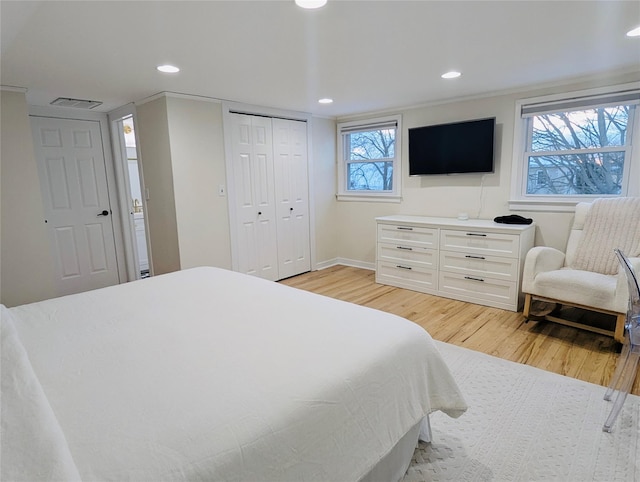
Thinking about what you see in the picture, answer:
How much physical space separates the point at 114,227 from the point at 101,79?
218 cm

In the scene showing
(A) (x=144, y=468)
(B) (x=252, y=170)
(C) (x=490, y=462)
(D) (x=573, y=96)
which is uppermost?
(D) (x=573, y=96)

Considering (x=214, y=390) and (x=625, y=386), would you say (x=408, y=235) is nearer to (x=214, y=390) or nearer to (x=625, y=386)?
(x=625, y=386)

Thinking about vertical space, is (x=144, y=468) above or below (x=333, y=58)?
below

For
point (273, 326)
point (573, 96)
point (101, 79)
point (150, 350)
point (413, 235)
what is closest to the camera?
point (150, 350)

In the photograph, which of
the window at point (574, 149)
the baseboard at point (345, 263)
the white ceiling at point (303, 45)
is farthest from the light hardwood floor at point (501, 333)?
the white ceiling at point (303, 45)

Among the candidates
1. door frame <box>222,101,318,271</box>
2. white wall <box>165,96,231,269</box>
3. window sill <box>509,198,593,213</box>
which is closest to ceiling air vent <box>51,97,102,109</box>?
white wall <box>165,96,231,269</box>

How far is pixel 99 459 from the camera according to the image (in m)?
0.83

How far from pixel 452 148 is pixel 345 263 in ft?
7.53

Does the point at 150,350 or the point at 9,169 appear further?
the point at 9,169

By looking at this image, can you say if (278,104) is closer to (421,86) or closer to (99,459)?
(421,86)

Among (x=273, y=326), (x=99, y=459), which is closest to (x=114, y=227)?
(x=273, y=326)

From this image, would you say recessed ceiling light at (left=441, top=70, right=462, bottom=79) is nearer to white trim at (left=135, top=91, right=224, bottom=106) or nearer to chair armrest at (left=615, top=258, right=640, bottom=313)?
chair armrest at (left=615, top=258, right=640, bottom=313)

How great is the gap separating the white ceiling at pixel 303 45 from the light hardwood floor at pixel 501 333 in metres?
2.15

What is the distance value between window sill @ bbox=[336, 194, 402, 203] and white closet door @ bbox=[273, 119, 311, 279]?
2.18 feet
